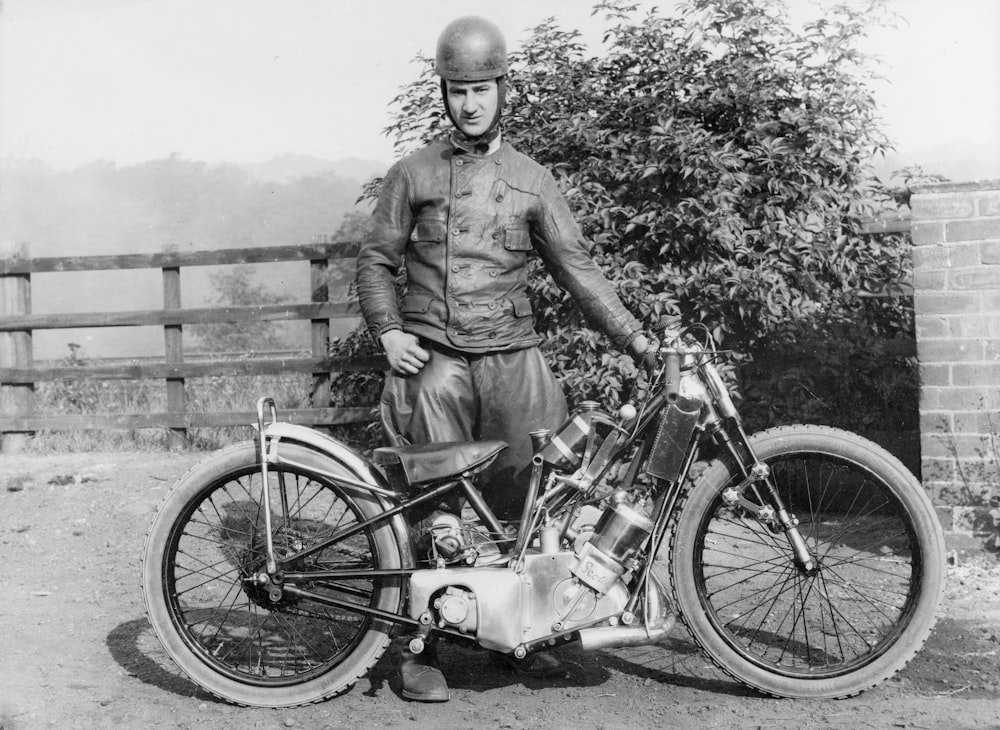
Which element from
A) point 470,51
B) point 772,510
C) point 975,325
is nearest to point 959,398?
point 975,325

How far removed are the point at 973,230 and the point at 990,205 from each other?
0.13m

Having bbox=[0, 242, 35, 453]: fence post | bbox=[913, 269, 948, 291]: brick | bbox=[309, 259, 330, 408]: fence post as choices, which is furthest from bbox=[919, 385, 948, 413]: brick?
bbox=[0, 242, 35, 453]: fence post

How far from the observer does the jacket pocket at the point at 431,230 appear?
3660 millimetres

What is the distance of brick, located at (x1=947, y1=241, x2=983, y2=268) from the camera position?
4.96 m

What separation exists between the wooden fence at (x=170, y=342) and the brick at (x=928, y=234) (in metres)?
3.64

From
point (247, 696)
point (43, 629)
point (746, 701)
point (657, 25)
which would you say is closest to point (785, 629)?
point (746, 701)

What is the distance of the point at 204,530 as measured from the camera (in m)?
5.91

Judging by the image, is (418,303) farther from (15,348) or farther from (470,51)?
(15,348)

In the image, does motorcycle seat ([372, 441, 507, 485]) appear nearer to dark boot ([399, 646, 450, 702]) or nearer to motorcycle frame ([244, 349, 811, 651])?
motorcycle frame ([244, 349, 811, 651])

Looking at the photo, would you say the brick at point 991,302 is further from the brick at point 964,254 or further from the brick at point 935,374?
the brick at point 935,374

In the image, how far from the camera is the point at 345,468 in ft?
11.4

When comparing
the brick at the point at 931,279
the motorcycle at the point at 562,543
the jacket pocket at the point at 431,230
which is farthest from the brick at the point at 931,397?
the jacket pocket at the point at 431,230

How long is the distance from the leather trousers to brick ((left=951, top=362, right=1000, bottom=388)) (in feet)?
7.44

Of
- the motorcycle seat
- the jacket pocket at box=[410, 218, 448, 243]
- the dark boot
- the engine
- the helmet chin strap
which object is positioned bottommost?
the dark boot
